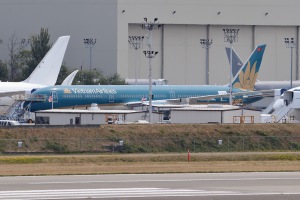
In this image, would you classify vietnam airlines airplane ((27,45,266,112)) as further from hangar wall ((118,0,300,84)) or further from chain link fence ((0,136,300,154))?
hangar wall ((118,0,300,84))

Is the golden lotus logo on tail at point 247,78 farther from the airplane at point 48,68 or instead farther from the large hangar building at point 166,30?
the large hangar building at point 166,30

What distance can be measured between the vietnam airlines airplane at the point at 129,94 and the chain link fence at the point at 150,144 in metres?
24.8

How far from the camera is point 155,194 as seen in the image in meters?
31.5

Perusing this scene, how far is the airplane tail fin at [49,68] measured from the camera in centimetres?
9188

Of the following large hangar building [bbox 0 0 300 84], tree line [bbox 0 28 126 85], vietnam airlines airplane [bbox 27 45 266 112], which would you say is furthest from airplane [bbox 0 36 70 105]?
large hangar building [bbox 0 0 300 84]

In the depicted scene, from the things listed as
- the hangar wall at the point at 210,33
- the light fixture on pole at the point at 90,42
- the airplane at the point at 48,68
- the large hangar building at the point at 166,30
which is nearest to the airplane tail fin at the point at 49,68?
the airplane at the point at 48,68

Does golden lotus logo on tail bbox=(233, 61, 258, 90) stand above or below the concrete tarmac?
above

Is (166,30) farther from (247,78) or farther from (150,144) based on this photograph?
(150,144)

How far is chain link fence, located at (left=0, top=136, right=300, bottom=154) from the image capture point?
54.5 m

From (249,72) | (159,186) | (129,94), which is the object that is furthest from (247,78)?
(159,186)

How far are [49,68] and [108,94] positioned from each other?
10137 mm

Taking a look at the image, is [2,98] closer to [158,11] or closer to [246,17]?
[158,11]

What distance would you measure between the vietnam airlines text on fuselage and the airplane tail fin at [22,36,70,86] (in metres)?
8.56

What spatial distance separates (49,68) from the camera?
3634 inches
